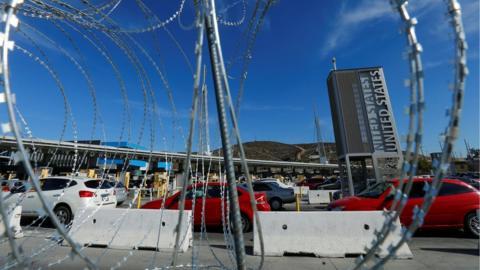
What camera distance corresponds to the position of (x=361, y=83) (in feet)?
53.4

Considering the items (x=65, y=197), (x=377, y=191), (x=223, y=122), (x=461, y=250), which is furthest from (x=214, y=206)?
(x=223, y=122)

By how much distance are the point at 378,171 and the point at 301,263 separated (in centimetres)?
1164

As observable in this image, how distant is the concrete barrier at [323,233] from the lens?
17.6 ft

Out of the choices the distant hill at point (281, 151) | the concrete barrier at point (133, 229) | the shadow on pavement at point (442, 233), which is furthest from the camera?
the distant hill at point (281, 151)

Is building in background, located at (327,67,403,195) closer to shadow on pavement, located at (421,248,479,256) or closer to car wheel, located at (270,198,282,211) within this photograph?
car wheel, located at (270,198,282,211)

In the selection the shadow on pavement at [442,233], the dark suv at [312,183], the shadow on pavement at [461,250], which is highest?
the dark suv at [312,183]

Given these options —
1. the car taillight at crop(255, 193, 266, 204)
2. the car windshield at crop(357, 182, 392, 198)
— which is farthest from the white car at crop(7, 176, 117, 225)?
the car windshield at crop(357, 182, 392, 198)

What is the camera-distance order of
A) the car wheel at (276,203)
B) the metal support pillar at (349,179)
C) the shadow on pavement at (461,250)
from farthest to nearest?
the car wheel at (276,203) → the metal support pillar at (349,179) → the shadow on pavement at (461,250)

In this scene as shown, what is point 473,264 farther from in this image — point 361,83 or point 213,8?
point 361,83

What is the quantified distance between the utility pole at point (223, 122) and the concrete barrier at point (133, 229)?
3651 mm

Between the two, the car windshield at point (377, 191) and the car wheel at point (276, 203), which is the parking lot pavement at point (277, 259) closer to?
the car windshield at point (377, 191)

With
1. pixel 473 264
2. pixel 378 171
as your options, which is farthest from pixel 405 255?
pixel 378 171

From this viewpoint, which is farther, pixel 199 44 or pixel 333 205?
pixel 333 205

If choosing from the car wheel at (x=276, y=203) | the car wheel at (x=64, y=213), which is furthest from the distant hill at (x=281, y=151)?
the car wheel at (x=64, y=213)
